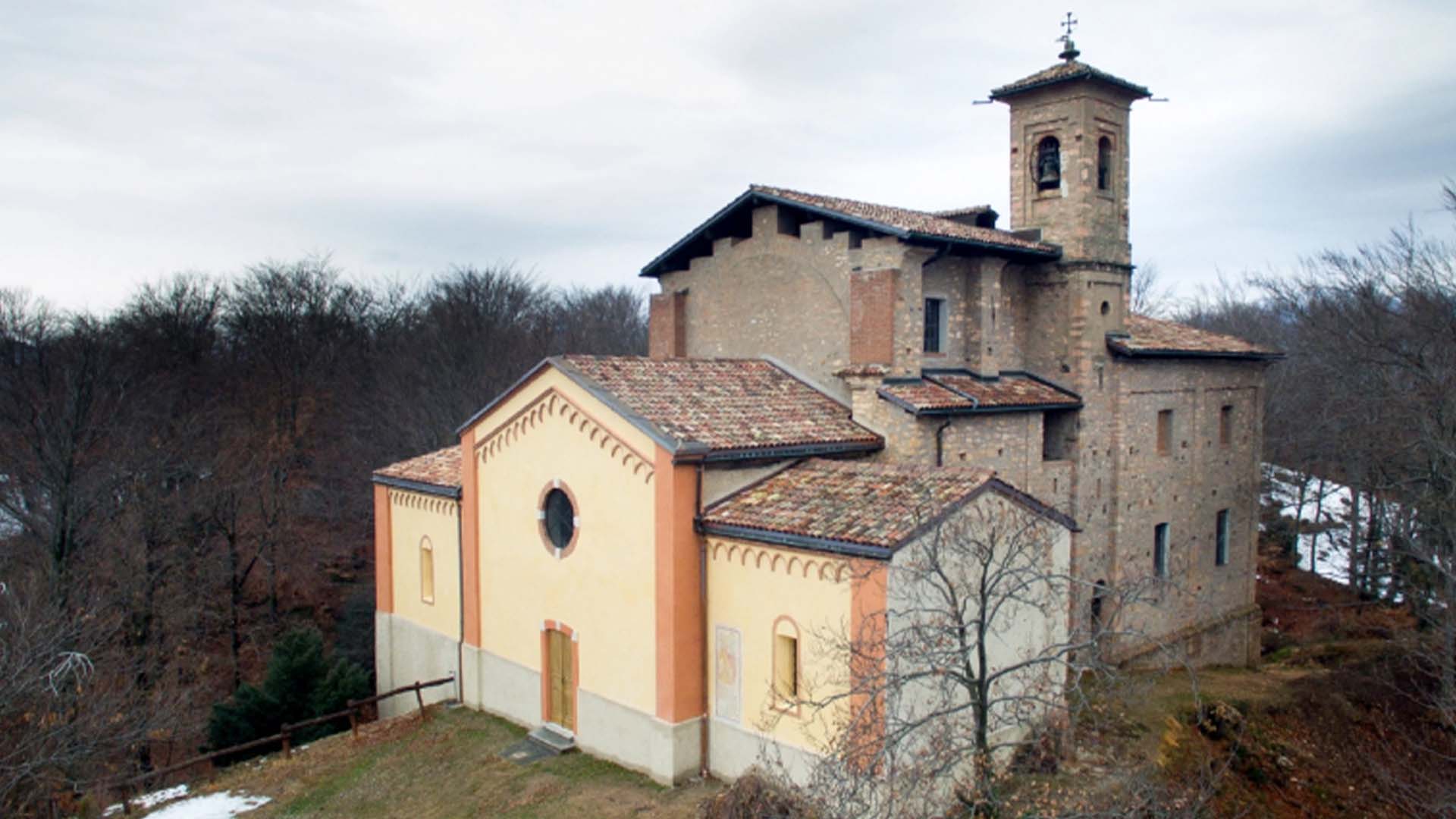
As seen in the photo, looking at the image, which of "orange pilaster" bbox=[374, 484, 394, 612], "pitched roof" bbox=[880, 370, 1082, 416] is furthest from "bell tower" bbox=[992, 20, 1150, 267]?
"orange pilaster" bbox=[374, 484, 394, 612]

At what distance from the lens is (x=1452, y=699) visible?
14.5 meters

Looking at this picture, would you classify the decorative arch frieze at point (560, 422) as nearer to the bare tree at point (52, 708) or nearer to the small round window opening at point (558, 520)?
the small round window opening at point (558, 520)

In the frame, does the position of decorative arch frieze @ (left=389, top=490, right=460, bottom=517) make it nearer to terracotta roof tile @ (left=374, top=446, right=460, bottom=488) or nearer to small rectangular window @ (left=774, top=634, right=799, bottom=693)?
terracotta roof tile @ (left=374, top=446, right=460, bottom=488)

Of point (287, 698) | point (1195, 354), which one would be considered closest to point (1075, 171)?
point (1195, 354)

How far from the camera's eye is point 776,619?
11383 mm

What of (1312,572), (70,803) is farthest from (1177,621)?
(70,803)

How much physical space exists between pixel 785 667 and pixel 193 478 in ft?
63.2

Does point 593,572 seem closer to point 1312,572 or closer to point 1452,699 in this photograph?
point 1452,699

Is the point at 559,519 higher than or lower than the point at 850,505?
lower

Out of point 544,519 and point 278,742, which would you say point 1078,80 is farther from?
point 278,742

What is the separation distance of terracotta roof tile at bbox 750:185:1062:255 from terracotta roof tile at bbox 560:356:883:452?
10.0 feet

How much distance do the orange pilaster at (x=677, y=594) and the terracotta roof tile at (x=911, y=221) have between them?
5.85 metres

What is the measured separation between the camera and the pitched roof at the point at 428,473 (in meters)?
16.7

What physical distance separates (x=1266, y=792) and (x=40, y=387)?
86.3ft
